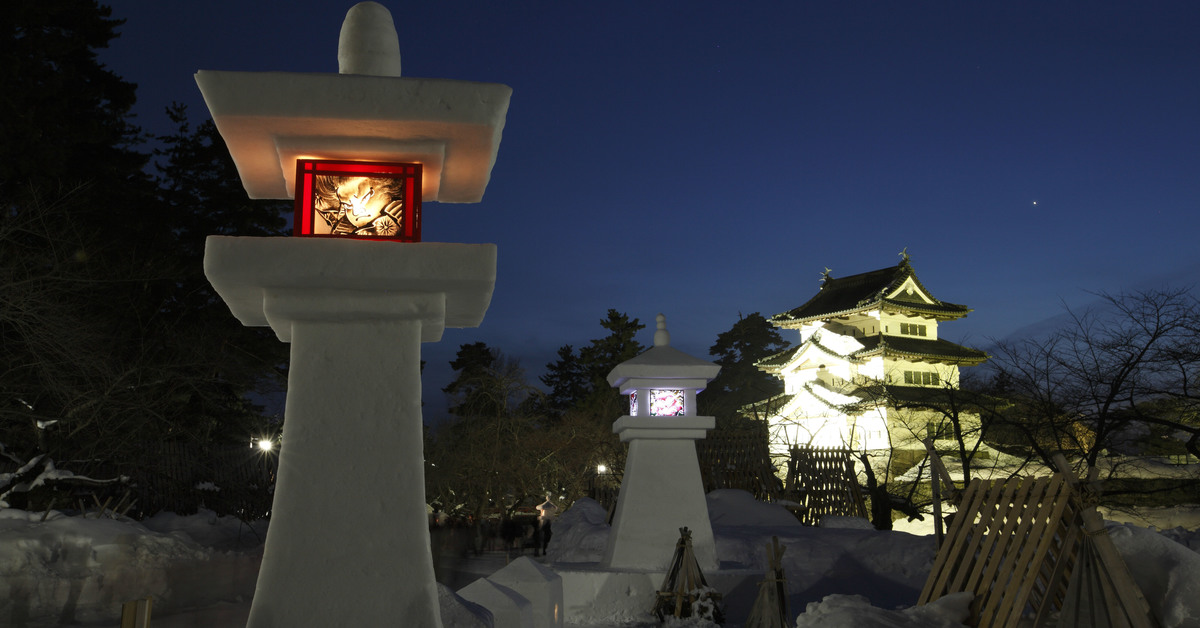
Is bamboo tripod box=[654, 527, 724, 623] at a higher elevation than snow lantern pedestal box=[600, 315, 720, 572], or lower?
lower

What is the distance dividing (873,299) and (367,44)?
109ft

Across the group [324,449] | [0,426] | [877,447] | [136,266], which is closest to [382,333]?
[324,449]

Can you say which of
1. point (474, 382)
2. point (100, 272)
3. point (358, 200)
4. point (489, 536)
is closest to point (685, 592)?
point (358, 200)

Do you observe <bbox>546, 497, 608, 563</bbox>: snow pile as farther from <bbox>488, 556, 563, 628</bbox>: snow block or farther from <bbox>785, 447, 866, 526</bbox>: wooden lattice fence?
<bbox>488, 556, 563, 628</bbox>: snow block

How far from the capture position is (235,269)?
416 centimetres

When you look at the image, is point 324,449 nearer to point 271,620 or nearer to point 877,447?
point 271,620

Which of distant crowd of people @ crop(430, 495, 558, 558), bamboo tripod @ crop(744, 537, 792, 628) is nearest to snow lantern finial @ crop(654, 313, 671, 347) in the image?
bamboo tripod @ crop(744, 537, 792, 628)

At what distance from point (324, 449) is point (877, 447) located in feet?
103

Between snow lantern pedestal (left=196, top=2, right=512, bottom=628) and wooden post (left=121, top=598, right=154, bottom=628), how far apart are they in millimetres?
492

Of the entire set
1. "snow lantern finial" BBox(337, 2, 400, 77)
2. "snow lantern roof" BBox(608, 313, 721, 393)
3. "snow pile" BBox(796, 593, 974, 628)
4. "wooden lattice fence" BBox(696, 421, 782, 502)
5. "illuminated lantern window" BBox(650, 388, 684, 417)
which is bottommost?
"snow pile" BBox(796, 593, 974, 628)

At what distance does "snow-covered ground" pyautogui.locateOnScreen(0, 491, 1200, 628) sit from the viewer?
916cm

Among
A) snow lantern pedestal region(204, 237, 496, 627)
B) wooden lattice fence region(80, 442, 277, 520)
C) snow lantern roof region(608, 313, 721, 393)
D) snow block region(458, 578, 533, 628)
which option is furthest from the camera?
wooden lattice fence region(80, 442, 277, 520)

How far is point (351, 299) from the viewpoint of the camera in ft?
14.1

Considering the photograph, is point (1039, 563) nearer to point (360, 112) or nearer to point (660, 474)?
point (360, 112)
